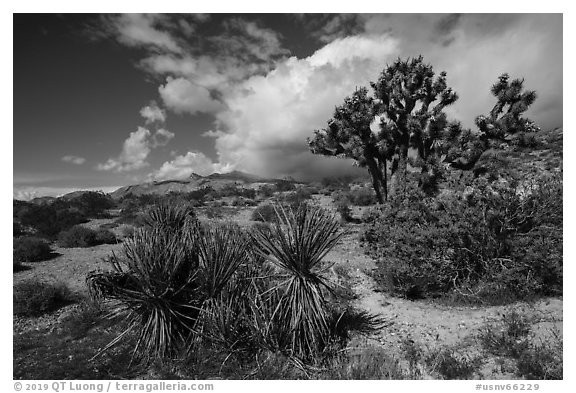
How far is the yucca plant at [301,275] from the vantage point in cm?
652

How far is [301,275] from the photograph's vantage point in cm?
658

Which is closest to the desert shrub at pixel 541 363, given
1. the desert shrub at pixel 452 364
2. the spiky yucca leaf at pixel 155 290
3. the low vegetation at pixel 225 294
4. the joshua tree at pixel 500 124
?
the desert shrub at pixel 452 364

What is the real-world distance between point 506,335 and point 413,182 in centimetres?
882

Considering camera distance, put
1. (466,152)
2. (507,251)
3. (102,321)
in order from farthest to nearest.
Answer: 1. (466,152)
2. (507,251)
3. (102,321)

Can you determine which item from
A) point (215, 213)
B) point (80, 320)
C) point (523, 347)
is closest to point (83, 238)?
point (215, 213)

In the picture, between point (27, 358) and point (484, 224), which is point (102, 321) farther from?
point (484, 224)

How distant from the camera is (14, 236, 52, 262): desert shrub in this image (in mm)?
13945

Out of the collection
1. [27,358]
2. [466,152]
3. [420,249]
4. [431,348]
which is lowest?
[27,358]

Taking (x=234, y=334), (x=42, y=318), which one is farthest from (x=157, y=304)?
(x=42, y=318)

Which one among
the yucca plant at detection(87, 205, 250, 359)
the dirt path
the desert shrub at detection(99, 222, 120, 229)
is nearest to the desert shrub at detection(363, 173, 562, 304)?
the dirt path

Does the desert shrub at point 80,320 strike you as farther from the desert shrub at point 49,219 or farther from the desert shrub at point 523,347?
the desert shrub at point 49,219

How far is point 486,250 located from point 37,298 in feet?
43.9

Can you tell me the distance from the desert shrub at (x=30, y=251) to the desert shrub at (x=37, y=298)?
4814 mm

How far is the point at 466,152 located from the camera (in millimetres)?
13852
